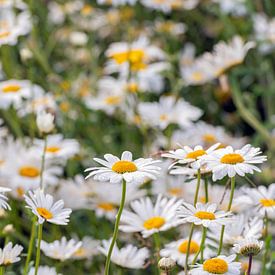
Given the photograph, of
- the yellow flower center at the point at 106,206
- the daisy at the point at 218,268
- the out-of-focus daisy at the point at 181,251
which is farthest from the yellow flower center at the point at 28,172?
the daisy at the point at 218,268

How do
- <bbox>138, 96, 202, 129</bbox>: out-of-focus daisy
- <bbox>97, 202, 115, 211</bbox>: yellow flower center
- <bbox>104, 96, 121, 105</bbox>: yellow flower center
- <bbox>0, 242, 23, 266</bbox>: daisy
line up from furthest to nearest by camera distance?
<bbox>104, 96, 121, 105</bbox>: yellow flower center < <bbox>138, 96, 202, 129</bbox>: out-of-focus daisy < <bbox>97, 202, 115, 211</bbox>: yellow flower center < <bbox>0, 242, 23, 266</bbox>: daisy

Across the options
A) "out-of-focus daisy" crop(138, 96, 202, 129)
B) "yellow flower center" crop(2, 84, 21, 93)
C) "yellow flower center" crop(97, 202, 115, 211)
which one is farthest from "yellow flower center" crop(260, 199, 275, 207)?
"yellow flower center" crop(2, 84, 21, 93)

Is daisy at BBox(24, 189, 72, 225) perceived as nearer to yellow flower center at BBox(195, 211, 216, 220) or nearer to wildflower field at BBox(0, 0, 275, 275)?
wildflower field at BBox(0, 0, 275, 275)

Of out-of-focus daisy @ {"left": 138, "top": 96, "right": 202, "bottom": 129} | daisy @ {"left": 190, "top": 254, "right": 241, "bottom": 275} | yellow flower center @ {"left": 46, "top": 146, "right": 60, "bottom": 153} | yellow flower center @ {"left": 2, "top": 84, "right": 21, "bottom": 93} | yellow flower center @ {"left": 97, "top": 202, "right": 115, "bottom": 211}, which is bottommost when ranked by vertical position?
yellow flower center @ {"left": 97, "top": 202, "right": 115, "bottom": 211}

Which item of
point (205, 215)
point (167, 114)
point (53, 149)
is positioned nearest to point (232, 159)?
point (205, 215)

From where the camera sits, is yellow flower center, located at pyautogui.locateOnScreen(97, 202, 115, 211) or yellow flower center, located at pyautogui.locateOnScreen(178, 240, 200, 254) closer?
yellow flower center, located at pyautogui.locateOnScreen(178, 240, 200, 254)

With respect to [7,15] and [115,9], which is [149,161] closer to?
[7,15]

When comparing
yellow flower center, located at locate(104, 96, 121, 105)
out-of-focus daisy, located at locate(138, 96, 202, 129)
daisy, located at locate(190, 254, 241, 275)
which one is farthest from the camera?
yellow flower center, located at locate(104, 96, 121, 105)

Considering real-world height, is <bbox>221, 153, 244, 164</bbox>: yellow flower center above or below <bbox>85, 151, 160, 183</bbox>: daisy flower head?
above

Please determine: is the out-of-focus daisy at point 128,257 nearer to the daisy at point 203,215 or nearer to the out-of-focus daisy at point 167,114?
the daisy at point 203,215
